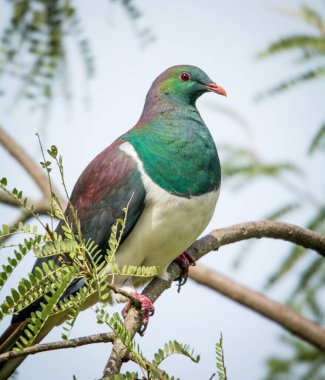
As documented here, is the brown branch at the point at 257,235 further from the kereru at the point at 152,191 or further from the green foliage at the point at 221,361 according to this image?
the green foliage at the point at 221,361

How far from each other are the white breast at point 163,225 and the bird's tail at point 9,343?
1.77ft

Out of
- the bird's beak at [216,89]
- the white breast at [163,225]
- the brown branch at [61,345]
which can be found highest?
the bird's beak at [216,89]

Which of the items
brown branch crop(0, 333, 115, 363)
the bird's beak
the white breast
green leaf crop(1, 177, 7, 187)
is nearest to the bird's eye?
the bird's beak

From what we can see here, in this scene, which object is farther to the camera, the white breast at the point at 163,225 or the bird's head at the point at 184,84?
the bird's head at the point at 184,84

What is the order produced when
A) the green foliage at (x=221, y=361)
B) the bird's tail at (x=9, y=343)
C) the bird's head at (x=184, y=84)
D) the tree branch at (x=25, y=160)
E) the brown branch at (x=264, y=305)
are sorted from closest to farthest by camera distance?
the green foliage at (x=221, y=361) → the bird's tail at (x=9, y=343) → the brown branch at (x=264, y=305) → the bird's head at (x=184, y=84) → the tree branch at (x=25, y=160)

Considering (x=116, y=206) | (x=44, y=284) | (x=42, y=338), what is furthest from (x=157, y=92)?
(x=44, y=284)

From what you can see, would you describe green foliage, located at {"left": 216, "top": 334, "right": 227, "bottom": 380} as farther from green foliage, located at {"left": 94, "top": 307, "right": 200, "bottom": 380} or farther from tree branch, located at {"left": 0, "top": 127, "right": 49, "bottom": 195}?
tree branch, located at {"left": 0, "top": 127, "right": 49, "bottom": 195}

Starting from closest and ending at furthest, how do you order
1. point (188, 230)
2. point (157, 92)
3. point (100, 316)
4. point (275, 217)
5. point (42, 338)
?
point (100, 316)
point (188, 230)
point (42, 338)
point (157, 92)
point (275, 217)

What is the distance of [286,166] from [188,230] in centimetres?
130

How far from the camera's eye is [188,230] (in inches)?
131

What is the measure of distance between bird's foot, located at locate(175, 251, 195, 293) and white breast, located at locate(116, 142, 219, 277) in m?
0.18

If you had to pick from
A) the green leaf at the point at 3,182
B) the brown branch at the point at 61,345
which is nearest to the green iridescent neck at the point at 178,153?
the brown branch at the point at 61,345

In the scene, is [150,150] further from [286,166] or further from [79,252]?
[79,252]

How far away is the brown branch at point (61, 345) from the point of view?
5.90ft
